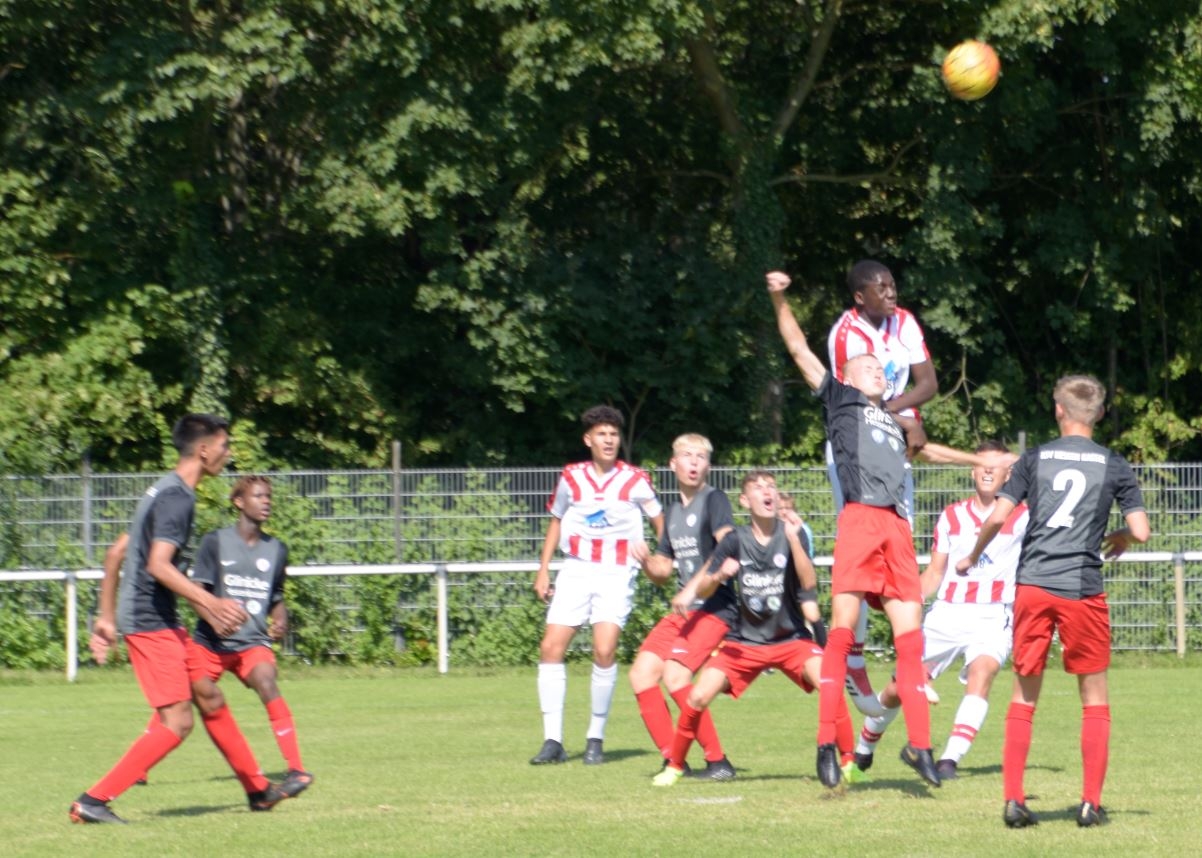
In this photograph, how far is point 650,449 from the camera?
2634cm

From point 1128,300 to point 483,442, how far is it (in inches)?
405

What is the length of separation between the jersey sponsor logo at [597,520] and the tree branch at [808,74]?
16.6 metres

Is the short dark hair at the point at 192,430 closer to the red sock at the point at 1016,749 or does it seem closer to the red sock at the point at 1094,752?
the red sock at the point at 1016,749

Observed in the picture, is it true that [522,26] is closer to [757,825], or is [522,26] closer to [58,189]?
[58,189]

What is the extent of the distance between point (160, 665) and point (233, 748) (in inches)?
23.5

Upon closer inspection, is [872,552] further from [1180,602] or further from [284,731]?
[1180,602]

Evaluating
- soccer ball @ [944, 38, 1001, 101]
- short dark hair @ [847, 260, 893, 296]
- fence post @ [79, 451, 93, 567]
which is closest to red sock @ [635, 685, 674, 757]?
short dark hair @ [847, 260, 893, 296]

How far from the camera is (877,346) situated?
913 centimetres

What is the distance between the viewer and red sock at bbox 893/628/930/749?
8242 millimetres

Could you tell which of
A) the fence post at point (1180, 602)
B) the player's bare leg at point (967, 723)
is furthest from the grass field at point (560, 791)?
the fence post at point (1180, 602)

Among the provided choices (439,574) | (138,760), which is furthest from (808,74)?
(138,760)

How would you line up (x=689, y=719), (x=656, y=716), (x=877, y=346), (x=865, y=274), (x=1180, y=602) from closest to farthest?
(x=865, y=274) → (x=877, y=346) → (x=689, y=719) → (x=656, y=716) → (x=1180, y=602)

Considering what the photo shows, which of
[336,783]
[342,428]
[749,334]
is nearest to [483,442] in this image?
[342,428]

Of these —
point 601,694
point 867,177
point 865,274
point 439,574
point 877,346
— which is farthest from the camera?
point 867,177
